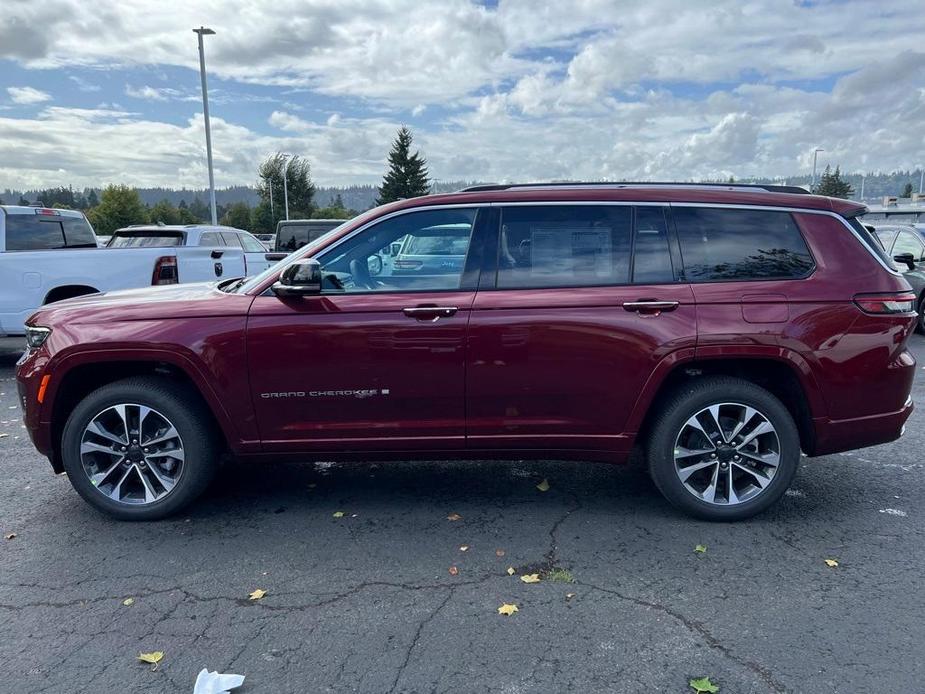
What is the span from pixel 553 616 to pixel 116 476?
2.70m

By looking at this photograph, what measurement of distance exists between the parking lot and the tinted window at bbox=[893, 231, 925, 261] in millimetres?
8683

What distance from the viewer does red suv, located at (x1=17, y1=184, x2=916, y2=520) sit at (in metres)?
3.88

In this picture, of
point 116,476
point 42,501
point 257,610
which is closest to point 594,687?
point 257,610

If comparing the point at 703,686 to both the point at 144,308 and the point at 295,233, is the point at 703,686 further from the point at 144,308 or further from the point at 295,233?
Result: the point at 295,233

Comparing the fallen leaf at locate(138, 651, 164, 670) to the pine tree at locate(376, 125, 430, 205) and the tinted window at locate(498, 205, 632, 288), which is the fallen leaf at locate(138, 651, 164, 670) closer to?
the tinted window at locate(498, 205, 632, 288)

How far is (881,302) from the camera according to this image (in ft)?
12.8

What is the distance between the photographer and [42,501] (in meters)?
4.50

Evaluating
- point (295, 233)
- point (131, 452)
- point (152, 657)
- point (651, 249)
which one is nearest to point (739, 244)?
point (651, 249)

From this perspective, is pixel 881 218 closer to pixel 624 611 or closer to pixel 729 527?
pixel 729 527

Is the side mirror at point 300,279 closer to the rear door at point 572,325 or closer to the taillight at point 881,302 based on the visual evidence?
the rear door at point 572,325

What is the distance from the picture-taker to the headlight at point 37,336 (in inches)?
161

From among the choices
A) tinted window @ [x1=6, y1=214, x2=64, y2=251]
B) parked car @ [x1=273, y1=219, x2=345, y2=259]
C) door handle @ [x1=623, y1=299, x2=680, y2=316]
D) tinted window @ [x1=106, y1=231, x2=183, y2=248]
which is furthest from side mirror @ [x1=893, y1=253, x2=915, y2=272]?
tinted window @ [x1=6, y1=214, x2=64, y2=251]

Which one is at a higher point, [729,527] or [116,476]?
[116,476]

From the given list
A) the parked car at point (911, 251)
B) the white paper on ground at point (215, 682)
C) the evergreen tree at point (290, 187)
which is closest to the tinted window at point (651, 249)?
the white paper on ground at point (215, 682)
